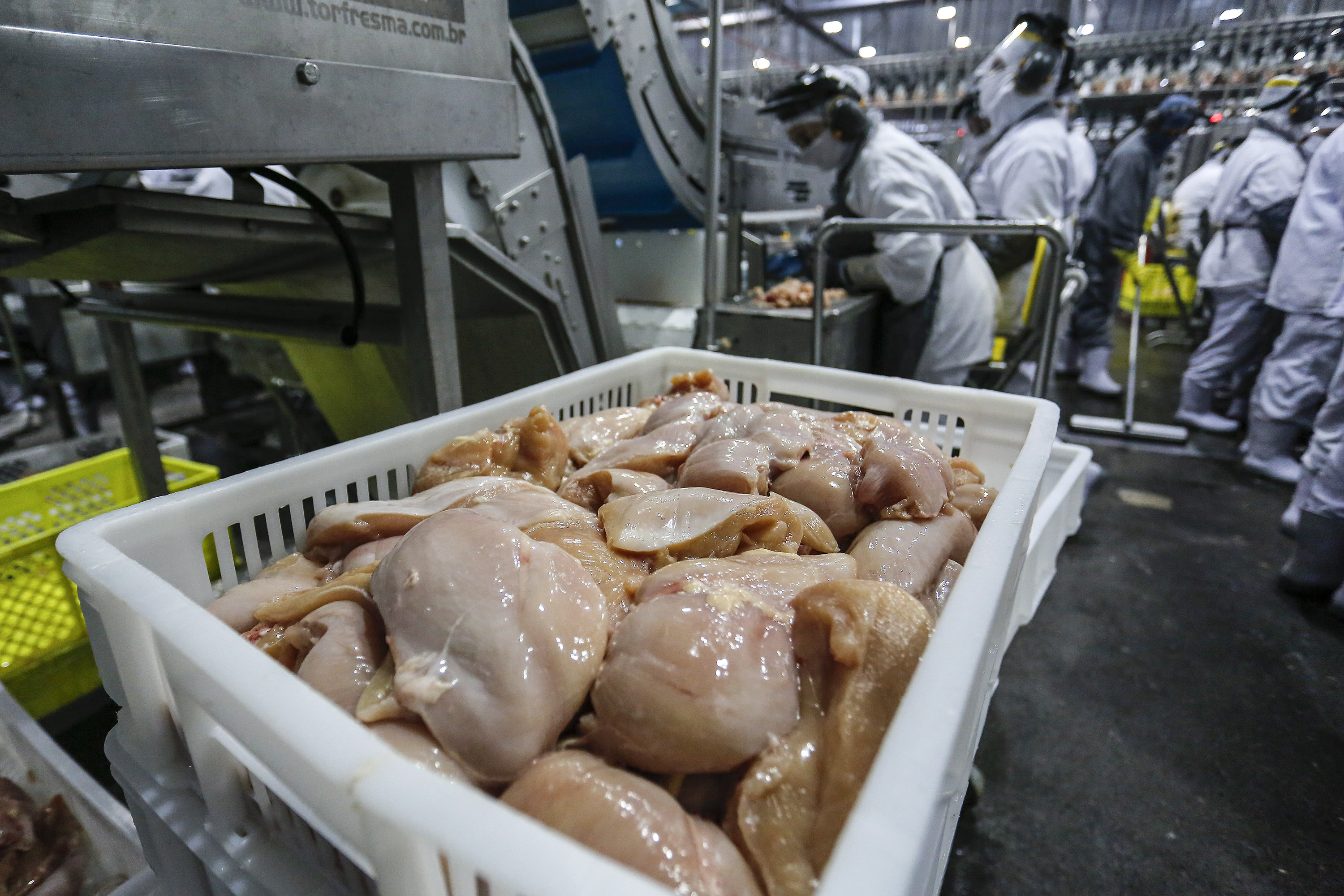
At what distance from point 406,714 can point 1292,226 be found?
5.02 meters

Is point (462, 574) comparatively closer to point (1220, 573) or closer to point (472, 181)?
point (472, 181)

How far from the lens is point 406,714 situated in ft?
2.42

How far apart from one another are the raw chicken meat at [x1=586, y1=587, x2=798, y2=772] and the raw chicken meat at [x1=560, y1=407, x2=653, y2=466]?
2.48 feet

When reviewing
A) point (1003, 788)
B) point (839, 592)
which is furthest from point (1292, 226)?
point (839, 592)

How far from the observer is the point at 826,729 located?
754 millimetres

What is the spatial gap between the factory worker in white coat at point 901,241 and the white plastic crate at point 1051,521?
1318 millimetres

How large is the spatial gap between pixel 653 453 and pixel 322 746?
91cm

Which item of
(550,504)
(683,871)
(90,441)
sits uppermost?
(550,504)

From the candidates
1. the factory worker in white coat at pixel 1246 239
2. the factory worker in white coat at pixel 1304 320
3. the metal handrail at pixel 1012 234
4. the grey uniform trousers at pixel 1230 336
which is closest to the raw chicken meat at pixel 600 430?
the metal handrail at pixel 1012 234

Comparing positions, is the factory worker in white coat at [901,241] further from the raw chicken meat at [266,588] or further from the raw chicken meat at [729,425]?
the raw chicken meat at [266,588]

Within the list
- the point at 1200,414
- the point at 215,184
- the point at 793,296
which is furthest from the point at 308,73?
the point at 1200,414

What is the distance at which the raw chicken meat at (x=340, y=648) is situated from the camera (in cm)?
80

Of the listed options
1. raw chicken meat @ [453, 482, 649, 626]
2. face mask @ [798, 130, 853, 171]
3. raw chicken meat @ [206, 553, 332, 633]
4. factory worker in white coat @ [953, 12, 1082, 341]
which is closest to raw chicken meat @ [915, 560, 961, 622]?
raw chicken meat @ [453, 482, 649, 626]

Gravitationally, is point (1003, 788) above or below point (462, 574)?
below
